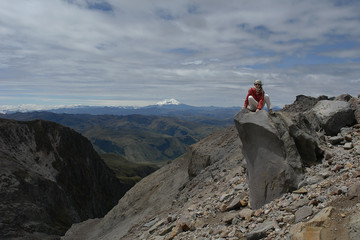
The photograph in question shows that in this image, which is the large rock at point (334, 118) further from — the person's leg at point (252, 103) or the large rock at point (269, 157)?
the person's leg at point (252, 103)

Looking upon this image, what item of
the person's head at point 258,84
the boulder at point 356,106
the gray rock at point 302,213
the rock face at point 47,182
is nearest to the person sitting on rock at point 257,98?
the person's head at point 258,84

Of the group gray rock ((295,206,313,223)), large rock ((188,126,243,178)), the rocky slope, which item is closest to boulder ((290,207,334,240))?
the rocky slope

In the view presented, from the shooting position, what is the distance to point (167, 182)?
46312 mm

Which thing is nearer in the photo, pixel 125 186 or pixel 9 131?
pixel 9 131

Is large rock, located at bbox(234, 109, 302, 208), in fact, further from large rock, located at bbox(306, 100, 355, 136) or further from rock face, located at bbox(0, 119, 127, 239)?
rock face, located at bbox(0, 119, 127, 239)

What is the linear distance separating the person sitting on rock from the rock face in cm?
5585

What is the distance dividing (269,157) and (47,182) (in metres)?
78.6

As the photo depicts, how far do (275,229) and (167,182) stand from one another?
36.7m

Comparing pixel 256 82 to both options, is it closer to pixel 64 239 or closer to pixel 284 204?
pixel 284 204

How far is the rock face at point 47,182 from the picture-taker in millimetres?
60644

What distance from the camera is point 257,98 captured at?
1571 centimetres

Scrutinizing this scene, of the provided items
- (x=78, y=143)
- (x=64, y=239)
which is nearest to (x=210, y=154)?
(x=64, y=239)

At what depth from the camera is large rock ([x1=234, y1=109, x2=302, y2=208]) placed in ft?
44.4

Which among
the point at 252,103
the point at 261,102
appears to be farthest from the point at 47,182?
the point at 261,102
